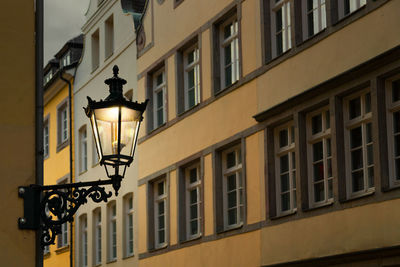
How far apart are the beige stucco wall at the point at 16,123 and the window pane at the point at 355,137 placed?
8.74 m

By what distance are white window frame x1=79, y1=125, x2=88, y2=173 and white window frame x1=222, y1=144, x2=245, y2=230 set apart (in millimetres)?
12590

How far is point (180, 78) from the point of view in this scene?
26.3 m

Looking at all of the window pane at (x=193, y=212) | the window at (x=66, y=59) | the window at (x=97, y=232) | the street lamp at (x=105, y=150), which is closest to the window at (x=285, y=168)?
the window pane at (x=193, y=212)

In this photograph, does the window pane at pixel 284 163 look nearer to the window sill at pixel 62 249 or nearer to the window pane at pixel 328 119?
the window pane at pixel 328 119

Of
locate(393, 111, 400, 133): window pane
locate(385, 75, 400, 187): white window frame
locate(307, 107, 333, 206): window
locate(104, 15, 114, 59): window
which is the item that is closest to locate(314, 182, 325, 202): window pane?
locate(307, 107, 333, 206): window

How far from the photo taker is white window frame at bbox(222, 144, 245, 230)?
2245cm

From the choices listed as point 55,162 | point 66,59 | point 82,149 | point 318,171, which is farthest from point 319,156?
point 66,59

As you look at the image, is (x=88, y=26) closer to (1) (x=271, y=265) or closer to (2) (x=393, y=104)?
(1) (x=271, y=265)

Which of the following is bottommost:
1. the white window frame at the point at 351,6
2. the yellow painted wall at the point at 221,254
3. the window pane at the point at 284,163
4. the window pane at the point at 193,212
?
the yellow painted wall at the point at 221,254

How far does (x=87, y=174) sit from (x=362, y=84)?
18588 millimetres

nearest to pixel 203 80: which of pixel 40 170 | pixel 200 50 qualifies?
pixel 200 50

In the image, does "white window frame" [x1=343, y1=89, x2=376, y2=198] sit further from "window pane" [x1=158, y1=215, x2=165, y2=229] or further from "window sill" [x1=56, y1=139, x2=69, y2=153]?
"window sill" [x1=56, y1=139, x2=69, y2=153]

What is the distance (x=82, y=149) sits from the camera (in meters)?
35.8

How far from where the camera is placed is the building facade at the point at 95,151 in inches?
1189
